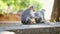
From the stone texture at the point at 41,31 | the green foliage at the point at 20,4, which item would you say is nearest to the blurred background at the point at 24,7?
the green foliage at the point at 20,4

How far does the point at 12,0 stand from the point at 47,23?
0.44 m

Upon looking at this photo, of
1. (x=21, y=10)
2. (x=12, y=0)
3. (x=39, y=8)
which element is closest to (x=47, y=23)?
(x=39, y=8)

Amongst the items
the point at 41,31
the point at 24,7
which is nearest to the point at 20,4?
the point at 24,7

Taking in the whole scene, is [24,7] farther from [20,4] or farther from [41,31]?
[41,31]

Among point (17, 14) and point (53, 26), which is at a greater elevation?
point (17, 14)

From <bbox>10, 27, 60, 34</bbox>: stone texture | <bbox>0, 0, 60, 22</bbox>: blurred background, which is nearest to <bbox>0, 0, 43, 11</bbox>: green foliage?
<bbox>0, 0, 60, 22</bbox>: blurred background

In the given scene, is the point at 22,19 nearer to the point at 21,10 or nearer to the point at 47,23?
the point at 21,10

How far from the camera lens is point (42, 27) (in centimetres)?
162

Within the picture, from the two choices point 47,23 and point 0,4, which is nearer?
point 0,4

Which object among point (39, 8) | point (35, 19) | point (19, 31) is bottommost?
point (19, 31)

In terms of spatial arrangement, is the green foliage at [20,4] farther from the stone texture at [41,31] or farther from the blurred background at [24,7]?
the stone texture at [41,31]

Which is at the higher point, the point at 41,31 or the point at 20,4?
the point at 20,4

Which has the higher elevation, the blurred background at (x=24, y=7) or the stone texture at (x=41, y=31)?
the blurred background at (x=24, y=7)

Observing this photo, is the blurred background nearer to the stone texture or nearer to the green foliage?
the green foliage
